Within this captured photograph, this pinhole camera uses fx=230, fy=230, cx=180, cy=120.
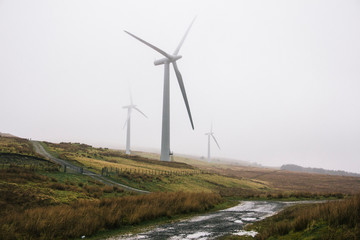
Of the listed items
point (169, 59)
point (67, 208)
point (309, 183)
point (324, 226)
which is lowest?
point (309, 183)

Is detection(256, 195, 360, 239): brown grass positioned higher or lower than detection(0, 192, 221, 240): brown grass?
higher

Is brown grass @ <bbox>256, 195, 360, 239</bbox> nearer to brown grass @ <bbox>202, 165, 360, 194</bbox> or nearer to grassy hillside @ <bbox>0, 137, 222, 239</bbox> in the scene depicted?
grassy hillside @ <bbox>0, 137, 222, 239</bbox>

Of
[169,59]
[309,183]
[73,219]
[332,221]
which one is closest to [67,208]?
[73,219]

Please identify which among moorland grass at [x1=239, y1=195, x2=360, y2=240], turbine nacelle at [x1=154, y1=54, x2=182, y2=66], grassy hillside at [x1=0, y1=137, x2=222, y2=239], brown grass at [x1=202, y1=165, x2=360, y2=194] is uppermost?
turbine nacelle at [x1=154, y1=54, x2=182, y2=66]

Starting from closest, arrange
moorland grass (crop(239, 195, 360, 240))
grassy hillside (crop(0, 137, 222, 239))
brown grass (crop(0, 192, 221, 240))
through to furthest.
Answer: moorland grass (crop(239, 195, 360, 240)) < brown grass (crop(0, 192, 221, 240)) < grassy hillside (crop(0, 137, 222, 239))

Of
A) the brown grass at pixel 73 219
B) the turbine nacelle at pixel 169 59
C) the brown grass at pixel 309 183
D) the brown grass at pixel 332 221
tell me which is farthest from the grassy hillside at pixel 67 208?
the turbine nacelle at pixel 169 59

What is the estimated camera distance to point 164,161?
65.9 m

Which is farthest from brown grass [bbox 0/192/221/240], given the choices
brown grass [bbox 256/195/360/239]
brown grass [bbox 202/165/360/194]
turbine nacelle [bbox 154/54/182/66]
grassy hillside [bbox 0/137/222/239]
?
turbine nacelle [bbox 154/54/182/66]

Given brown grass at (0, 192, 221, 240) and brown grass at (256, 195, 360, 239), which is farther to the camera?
brown grass at (0, 192, 221, 240)

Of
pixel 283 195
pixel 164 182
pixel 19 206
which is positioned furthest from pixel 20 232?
pixel 164 182

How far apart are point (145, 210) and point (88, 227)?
3.77m

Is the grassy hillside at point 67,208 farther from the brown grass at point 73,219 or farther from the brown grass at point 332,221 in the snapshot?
the brown grass at point 332,221

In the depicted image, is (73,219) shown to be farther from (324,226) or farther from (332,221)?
(332,221)

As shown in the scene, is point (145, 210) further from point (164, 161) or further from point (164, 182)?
point (164, 161)
